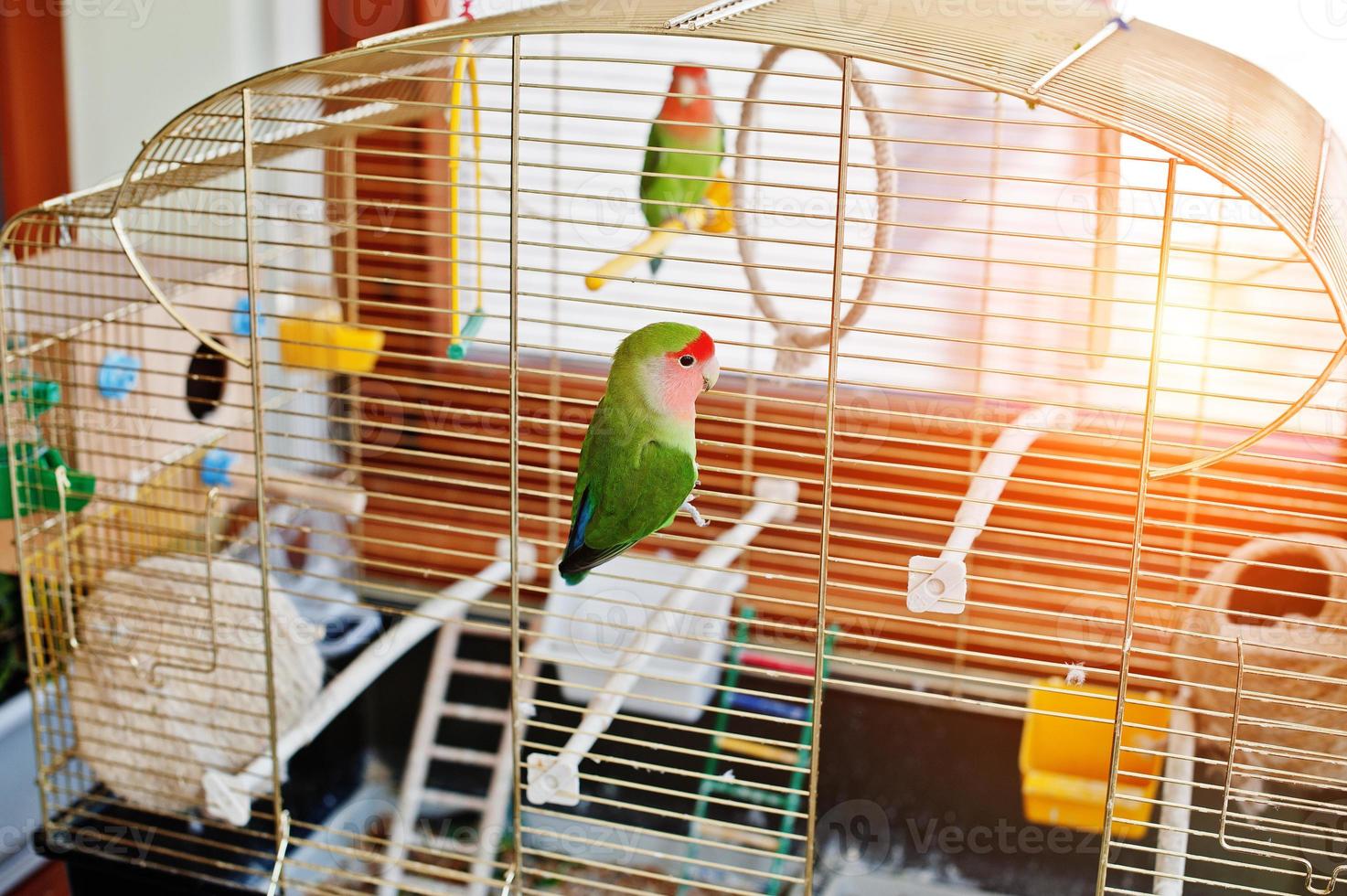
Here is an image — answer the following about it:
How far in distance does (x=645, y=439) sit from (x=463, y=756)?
2.36ft

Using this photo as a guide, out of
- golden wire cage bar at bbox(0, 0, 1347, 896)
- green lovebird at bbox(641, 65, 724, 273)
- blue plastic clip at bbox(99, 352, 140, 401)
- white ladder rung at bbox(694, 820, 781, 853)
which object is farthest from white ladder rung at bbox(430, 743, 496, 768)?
green lovebird at bbox(641, 65, 724, 273)

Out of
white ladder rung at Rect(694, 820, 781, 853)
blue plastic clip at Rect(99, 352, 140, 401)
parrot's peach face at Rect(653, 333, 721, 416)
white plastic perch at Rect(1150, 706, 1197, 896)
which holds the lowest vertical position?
white ladder rung at Rect(694, 820, 781, 853)

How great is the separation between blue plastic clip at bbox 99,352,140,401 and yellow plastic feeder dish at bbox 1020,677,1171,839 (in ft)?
3.31

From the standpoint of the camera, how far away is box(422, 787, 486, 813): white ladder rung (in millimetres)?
1364

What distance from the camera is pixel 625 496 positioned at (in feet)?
2.75

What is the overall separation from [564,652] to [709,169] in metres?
0.66

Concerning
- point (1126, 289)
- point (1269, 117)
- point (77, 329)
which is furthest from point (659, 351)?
point (1126, 289)

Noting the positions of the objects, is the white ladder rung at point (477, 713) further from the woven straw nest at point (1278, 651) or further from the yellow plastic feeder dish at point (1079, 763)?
the woven straw nest at point (1278, 651)

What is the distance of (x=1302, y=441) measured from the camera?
4.51 ft

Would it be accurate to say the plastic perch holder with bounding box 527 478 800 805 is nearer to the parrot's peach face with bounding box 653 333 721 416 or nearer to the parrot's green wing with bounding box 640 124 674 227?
the parrot's peach face with bounding box 653 333 721 416

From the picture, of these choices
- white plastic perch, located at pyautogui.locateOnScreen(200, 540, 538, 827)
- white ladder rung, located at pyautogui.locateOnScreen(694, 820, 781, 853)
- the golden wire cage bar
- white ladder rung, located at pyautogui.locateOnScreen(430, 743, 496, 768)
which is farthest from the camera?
white ladder rung, located at pyautogui.locateOnScreen(430, 743, 496, 768)

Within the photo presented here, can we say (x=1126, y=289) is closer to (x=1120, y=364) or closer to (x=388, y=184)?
(x=1120, y=364)

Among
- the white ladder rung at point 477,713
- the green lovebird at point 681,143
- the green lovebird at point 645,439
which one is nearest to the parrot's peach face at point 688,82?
the green lovebird at point 681,143

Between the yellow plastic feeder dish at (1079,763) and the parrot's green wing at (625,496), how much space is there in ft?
1.95
